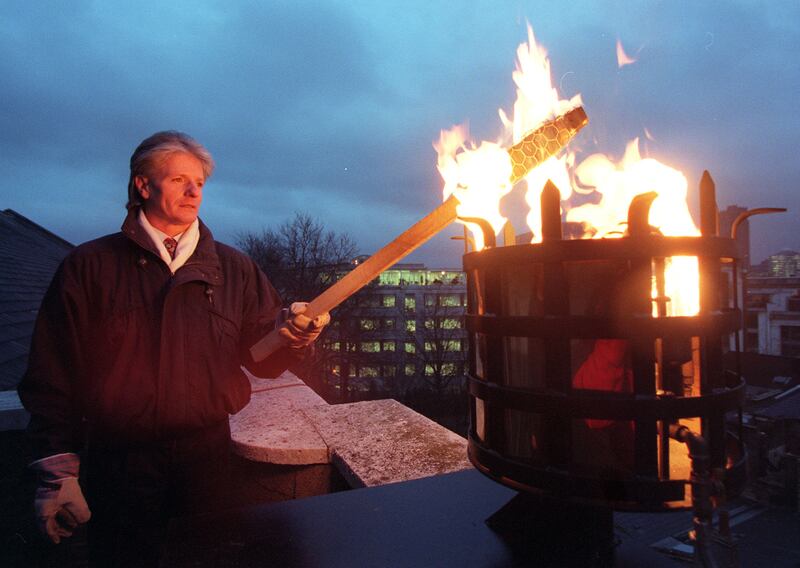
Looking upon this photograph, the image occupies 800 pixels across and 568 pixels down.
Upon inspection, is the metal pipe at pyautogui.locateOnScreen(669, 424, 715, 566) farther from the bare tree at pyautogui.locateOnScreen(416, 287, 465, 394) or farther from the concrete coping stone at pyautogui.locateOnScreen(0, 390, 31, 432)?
the bare tree at pyautogui.locateOnScreen(416, 287, 465, 394)

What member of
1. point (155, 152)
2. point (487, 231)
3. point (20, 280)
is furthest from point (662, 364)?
point (20, 280)

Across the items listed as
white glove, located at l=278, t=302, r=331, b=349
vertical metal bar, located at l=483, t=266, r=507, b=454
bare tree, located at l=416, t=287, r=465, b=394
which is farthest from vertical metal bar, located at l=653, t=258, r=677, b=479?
bare tree, located at l=416, t=287, r=465, b=394

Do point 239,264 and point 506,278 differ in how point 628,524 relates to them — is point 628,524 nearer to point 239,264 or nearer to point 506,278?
point 506,278

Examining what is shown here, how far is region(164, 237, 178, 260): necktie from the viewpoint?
8.44 ft

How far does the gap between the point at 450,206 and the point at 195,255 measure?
1.52m

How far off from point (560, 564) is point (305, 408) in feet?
10.4

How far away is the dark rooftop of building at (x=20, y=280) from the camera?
25.0 ft

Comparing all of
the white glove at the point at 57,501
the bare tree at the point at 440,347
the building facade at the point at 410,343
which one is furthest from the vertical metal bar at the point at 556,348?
the bare tree at the point at 440,347

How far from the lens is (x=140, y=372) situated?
2.30 metres

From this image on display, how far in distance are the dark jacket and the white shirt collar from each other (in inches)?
1.5

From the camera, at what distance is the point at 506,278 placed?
1529 mm

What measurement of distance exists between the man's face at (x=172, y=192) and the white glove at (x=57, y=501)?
128cm

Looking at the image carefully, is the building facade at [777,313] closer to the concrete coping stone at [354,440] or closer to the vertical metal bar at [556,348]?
the concrete coping stone at [354,440]

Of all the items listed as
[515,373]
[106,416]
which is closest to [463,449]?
[515,373]
